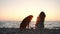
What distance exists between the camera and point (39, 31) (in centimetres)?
1758

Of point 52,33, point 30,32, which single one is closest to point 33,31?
point 30,32

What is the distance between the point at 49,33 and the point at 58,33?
71cm

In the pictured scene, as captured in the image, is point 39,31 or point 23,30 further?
point 23,30

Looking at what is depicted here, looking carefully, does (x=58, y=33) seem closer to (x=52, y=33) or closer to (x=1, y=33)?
(x=52, y=33)

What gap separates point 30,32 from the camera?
18.0m

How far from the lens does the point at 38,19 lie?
1734 cm

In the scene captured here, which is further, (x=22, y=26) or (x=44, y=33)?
(x=22, y=26)

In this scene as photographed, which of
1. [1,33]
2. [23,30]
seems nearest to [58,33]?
[23,30]

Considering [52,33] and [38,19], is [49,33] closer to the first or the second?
[52,33]

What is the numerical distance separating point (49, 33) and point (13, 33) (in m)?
2.69

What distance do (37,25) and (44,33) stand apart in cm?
80

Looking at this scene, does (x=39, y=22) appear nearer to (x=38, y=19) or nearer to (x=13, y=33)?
(x=38, y=19)

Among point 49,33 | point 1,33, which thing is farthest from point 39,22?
point 1,33

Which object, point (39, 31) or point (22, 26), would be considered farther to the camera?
point (22, 26)
